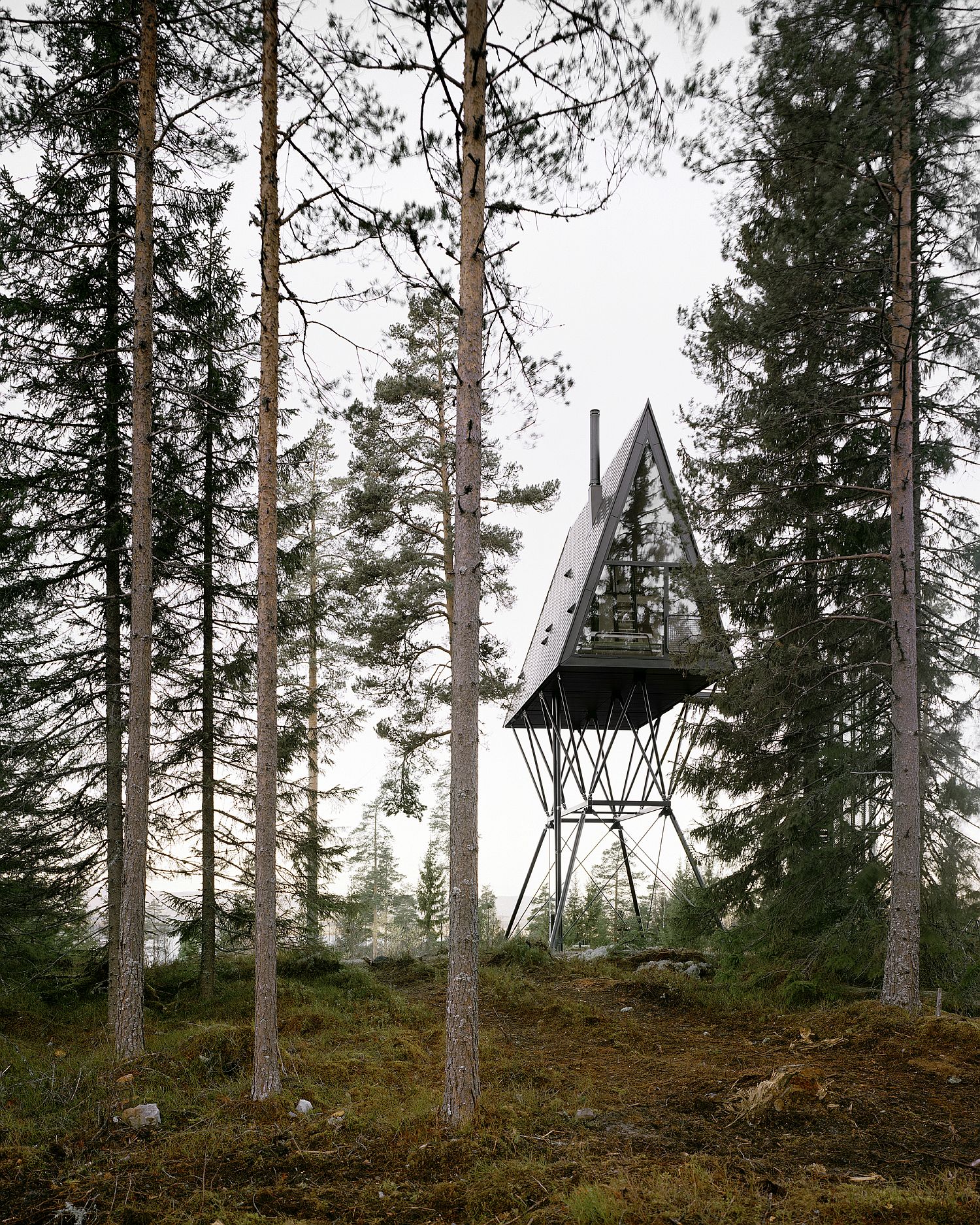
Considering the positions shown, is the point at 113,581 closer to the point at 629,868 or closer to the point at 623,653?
the point at 623,653

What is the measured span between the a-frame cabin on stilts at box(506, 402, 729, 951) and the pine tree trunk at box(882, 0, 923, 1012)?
3764 mm

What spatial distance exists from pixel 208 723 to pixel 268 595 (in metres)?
4.44

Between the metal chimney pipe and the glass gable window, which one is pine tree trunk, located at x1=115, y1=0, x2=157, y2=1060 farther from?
the metal chimney pipe

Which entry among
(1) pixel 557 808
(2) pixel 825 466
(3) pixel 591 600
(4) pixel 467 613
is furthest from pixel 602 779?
(4) pixel 467 613

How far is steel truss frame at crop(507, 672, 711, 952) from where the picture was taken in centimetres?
1437

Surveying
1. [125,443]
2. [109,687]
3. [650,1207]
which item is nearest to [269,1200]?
[650,1207]

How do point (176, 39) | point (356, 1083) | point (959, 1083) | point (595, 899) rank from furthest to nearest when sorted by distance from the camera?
point (595, 899) → point (176, 39) → point (356, 1083) → point (959, 1083)

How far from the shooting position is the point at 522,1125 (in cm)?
595

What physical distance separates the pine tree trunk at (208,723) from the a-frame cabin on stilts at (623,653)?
5397 mm

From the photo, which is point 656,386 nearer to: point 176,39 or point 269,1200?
point 176,39

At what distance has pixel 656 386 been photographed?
1495 centimetres

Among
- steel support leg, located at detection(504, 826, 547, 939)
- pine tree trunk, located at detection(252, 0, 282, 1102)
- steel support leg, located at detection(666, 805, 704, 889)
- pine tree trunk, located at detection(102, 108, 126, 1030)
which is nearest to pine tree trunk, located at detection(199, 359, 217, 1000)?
pine tree trunk, located at detection(102, 108, 126, 1030)

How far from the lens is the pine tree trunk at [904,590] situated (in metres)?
8.49

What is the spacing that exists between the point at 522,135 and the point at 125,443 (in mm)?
5851
